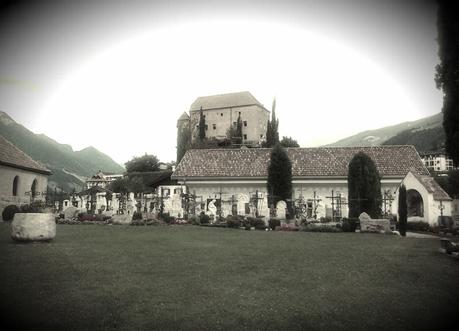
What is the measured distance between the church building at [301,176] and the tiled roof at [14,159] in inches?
497

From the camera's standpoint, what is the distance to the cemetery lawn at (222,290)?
18.8ft

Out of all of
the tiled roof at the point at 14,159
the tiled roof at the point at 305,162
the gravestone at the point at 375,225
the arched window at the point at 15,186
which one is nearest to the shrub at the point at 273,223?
the gravestone at the point at 375,225

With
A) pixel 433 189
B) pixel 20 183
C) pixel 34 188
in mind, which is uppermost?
pixel 20 183

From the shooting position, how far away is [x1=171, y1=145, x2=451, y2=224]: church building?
32.4m

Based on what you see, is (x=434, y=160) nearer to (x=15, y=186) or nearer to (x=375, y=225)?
(x=375, y=225)

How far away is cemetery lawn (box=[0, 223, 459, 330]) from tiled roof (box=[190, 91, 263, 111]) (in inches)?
3439

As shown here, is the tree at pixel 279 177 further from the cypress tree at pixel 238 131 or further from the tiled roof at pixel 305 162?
the cypress tree at pixel 238 131

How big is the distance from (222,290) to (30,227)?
856 centimetres

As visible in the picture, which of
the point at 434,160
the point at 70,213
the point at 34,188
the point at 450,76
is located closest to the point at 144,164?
the point at 34,188

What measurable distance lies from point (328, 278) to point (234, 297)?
2640 mm

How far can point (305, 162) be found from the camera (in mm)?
37688

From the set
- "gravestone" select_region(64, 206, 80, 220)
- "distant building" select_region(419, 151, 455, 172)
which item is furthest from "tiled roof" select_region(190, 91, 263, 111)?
"gravestone" select_region(64, 206, 80, 220)

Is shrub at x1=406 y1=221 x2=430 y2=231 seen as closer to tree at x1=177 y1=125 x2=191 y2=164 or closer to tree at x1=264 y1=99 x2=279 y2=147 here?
tree at x1=264 y1=99 x2=279 y2=147

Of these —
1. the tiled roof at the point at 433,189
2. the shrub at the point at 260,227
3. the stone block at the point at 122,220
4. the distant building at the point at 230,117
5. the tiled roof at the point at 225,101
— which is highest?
the tiled roof at the point at 225,101
